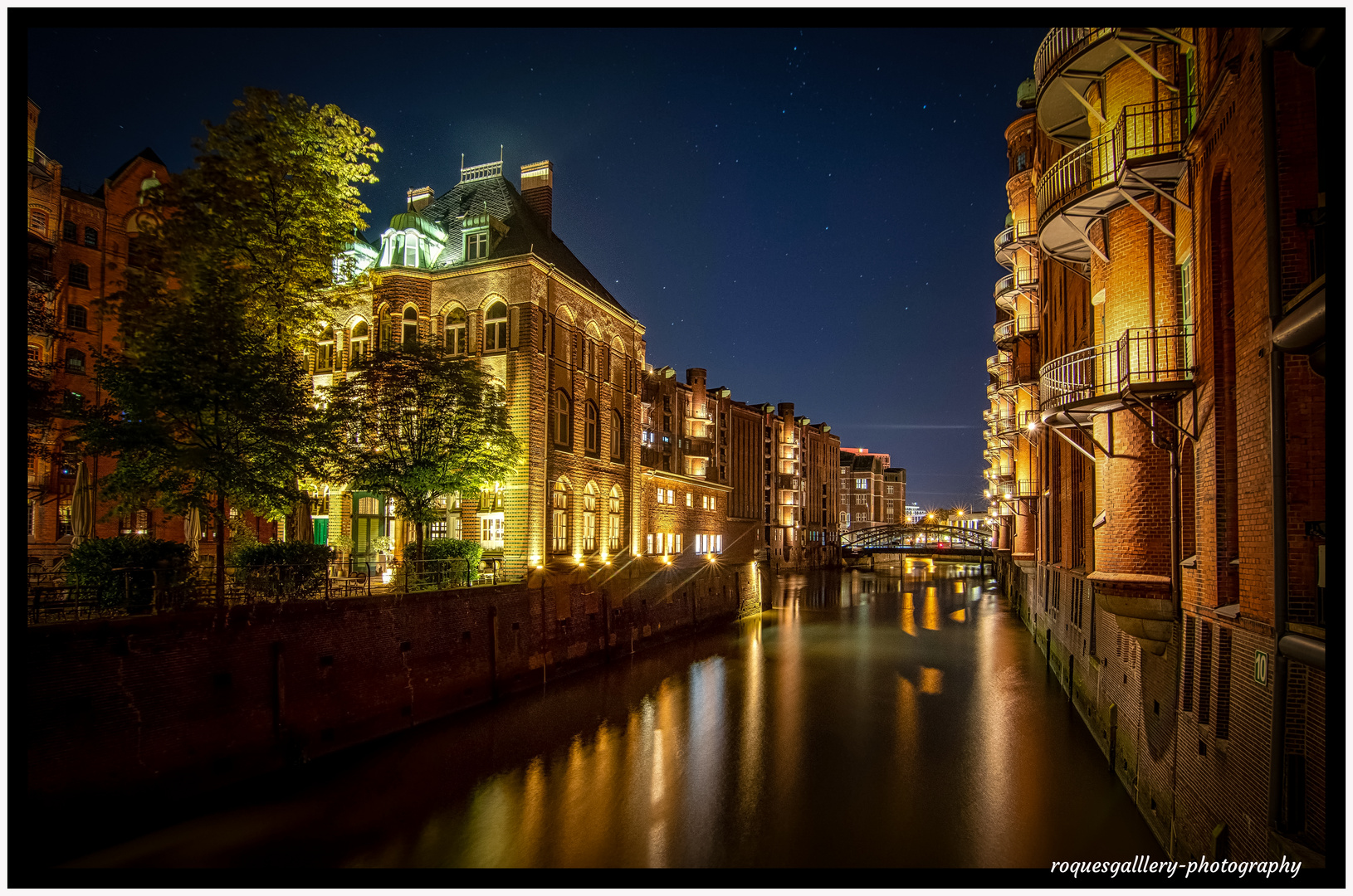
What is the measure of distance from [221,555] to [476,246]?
54.9 ft

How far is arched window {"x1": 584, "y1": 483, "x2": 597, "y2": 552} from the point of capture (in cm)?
2981

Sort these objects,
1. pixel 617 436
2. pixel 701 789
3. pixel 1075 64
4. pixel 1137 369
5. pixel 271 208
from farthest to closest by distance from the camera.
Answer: pixel 617 436
pixel 271 208
pixel 701 789
pixel 1075 64
pixel 1137 369

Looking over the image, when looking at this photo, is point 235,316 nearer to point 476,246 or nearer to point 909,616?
point 476,246

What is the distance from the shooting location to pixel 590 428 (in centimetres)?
3111

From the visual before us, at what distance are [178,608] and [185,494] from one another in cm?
335

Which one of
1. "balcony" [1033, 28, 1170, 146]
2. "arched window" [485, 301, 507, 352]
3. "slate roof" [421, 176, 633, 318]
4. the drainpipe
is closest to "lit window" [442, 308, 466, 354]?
"arched window" [485, 301, 507, 352]

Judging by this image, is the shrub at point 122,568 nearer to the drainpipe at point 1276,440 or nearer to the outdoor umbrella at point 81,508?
the outdoor umbrella at point 81,508

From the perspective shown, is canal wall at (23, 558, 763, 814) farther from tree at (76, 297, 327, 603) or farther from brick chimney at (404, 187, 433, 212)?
brick chimney at (404, 187, 433, 212)

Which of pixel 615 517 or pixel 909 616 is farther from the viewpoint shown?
pixel 909 616

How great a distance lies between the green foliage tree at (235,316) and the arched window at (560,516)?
32.7 feet

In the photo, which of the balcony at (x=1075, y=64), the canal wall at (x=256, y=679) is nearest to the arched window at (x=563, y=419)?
the canal wall at (x=256, y=679)

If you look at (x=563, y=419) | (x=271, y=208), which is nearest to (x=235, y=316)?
(x=271, y=208)

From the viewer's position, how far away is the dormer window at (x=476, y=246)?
28.4m

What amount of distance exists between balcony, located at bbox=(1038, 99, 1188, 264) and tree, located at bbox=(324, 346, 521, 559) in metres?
16.9
